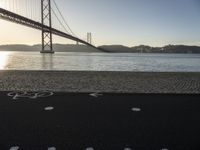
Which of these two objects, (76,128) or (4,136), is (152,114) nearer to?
(76,128)

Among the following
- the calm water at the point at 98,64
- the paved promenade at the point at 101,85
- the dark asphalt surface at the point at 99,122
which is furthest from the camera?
the calm water at the point at 98,64

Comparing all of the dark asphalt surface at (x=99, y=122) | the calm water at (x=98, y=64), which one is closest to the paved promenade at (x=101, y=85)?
the dark asphalt surface at (x=99, y=122)

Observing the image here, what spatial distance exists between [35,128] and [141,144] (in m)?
1.17

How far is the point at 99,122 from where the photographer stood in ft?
11.7

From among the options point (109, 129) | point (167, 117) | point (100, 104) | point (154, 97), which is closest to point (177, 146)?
point (109, 129)

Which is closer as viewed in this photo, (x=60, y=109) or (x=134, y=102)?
(x=60, y=109)

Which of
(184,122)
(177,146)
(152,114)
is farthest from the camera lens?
(152,114)

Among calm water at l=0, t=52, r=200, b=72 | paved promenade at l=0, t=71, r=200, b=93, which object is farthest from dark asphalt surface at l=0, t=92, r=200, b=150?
calm water at l=0, t=52, r=200, b=72

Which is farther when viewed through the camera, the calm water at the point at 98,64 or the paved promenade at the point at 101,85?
the calm water at the point at 98,64

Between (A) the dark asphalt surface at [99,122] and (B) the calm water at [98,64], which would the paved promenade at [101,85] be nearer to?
(A) the dark asphalt surface at [99,122]

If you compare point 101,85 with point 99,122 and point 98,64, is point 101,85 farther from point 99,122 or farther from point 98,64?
point 98,64

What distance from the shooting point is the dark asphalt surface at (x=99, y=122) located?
2871mm

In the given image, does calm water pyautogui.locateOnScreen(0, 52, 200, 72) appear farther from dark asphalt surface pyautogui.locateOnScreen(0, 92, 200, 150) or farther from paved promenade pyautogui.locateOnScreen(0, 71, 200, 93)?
dark asphalt surface pyautogui.locateOnScreen(0, 92, 200, 150)

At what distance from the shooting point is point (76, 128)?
332cm
